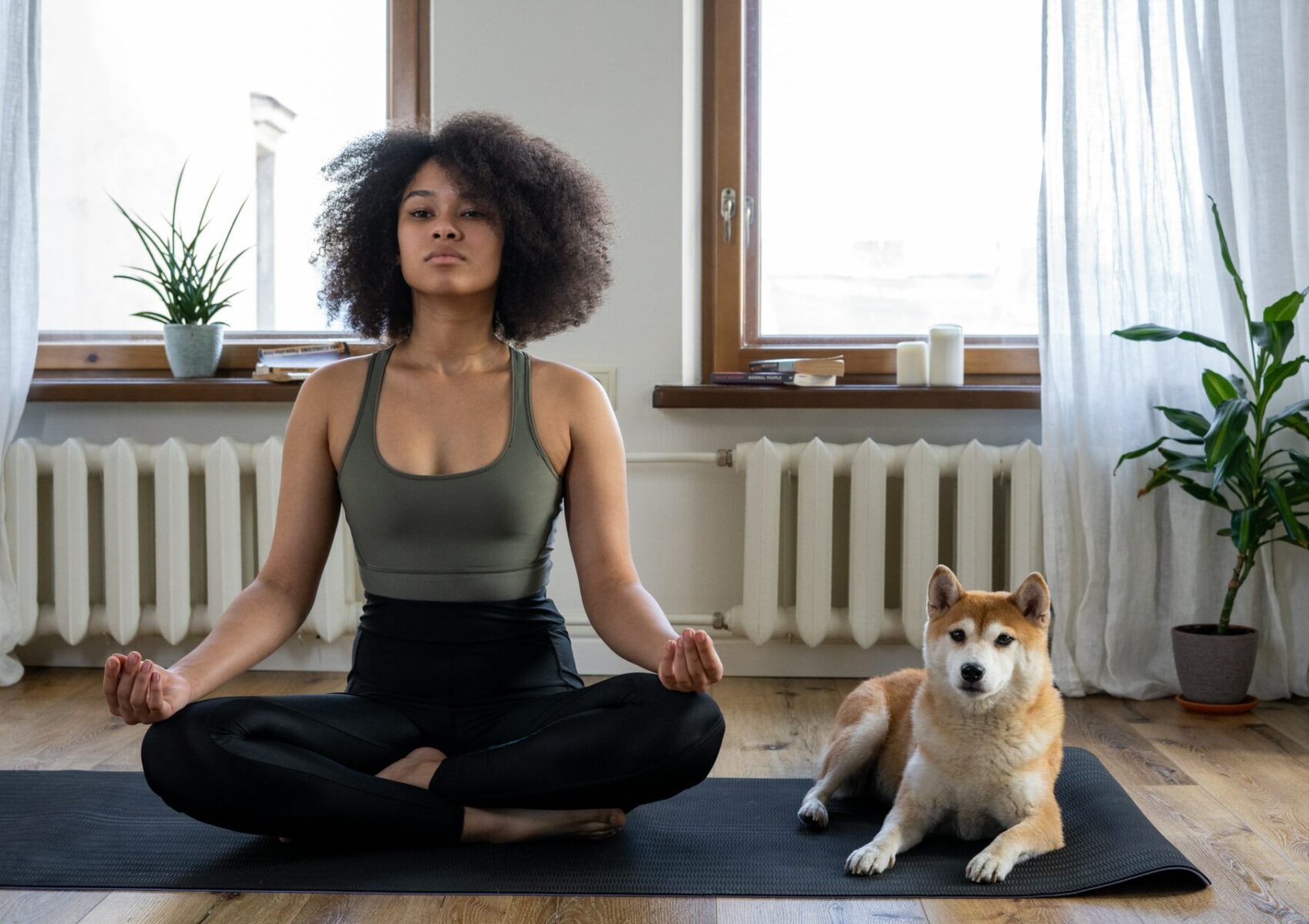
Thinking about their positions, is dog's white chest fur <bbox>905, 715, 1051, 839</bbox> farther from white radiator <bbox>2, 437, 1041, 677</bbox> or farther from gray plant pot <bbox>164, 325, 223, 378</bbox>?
gray plant pot <bbox>164, 325, 223, 378</bbox>

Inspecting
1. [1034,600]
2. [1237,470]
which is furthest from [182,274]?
[1237,470]

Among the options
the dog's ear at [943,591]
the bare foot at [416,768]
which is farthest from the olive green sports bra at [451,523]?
the dog's ear at [943,591]

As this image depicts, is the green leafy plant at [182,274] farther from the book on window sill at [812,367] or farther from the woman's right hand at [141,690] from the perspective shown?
the woman's right hand at [141,690]

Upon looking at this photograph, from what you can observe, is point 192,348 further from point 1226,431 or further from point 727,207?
point 1226,431

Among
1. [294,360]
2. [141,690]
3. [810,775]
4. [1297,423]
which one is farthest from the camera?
[294,360]

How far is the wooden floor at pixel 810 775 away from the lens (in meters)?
1.53

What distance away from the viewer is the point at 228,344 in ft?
10.5

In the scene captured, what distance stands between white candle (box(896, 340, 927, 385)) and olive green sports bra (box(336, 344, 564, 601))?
1362 mm

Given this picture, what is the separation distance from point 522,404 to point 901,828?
2.62 feet

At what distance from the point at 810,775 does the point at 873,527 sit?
835 millimetres

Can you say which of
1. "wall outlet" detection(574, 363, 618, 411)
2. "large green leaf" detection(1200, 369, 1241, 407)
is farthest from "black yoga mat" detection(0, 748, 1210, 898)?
"wall outlet" detection(574, 363, 618, 411)

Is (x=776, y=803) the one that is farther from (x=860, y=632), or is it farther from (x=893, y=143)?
(x=893, y=143)

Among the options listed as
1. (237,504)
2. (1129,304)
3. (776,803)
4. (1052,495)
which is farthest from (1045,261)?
(237,504)

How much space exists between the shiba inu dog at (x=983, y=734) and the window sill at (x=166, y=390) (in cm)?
182
